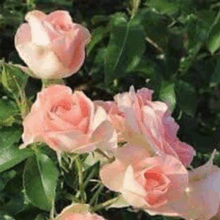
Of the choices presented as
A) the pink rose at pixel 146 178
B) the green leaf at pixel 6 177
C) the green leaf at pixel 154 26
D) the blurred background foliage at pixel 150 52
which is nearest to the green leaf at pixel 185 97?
the blurred background foliage at pixel 150 52

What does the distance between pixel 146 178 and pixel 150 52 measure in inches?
36.6

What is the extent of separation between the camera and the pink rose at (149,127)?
103 centimetres

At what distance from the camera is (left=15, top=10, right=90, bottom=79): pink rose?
1103 millimetres

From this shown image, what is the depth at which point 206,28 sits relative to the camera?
1796mm

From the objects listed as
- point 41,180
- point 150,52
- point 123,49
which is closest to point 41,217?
point 41,180

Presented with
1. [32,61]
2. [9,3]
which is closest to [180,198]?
[32,61]

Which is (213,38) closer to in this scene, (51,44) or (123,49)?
(123,49)

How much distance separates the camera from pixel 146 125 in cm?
104

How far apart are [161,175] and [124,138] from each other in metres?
0.08

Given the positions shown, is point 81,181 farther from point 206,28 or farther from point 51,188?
point 206,28

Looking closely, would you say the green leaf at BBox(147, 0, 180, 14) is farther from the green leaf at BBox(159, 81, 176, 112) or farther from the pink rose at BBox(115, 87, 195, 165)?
the pink rose at BBox(115, 87, 195, 165)

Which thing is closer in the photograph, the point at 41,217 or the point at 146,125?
the point at 146,125

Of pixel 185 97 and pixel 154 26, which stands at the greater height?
pixel 154 26

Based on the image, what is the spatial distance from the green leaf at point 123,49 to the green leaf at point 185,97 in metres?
0.19
